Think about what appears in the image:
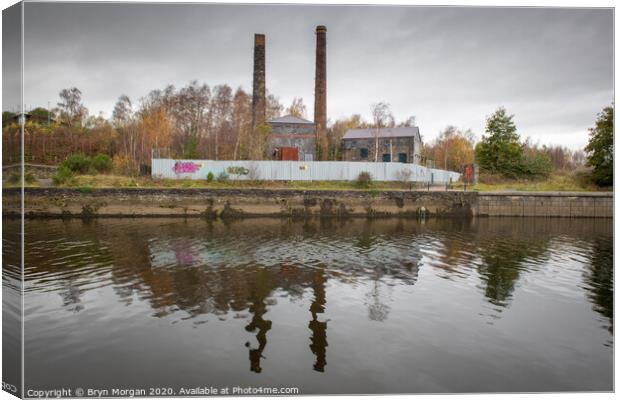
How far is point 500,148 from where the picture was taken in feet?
131

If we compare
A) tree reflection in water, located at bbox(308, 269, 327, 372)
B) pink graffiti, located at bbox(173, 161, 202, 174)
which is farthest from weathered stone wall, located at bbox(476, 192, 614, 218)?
tree reflection in water, located at bbox(308, 269, 327, 372)

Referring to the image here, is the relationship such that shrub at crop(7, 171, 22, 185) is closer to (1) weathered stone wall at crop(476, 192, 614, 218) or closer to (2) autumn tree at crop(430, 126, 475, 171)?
(1) weathered stone wall at crop(476, 192, 614, 218)

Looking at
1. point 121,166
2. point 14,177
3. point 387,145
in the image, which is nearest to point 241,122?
point 121,166

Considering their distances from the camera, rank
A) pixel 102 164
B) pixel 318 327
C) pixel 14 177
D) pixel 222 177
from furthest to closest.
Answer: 1. pixel 222 177
2. pixel 102 164
3. pixel 318 327
4. pixel 14 177

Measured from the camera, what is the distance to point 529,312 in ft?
25.1

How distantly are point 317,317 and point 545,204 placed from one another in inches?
1107

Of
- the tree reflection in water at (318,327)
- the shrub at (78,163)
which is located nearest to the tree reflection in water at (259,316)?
the tree reflection in water at (318,327)

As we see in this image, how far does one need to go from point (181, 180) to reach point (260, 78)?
722 inches

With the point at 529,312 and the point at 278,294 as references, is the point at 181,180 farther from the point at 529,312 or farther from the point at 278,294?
the point at 529,312

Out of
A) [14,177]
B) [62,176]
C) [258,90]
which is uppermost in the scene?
[258,90]

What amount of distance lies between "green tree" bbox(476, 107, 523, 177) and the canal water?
26770 millimetres

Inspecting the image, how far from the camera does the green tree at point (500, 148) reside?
39.3 metres

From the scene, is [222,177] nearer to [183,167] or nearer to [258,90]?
[183,167]

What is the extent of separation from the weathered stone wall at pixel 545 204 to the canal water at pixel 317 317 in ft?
48.3
